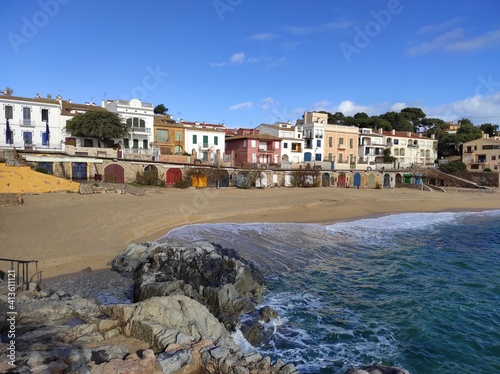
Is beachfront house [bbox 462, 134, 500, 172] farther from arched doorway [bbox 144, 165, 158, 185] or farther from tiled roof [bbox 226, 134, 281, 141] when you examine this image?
arched doorway [bbox 144, 165, 158, 185]

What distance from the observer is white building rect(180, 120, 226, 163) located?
152 ft

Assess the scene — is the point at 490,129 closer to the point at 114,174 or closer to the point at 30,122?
the point at 114,174

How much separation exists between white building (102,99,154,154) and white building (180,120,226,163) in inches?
188

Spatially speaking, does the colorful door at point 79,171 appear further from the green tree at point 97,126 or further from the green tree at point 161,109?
the green tree at point 161,109

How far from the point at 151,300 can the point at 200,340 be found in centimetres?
179

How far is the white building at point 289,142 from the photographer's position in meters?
54.9

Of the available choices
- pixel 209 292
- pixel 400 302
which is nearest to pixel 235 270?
pixel 209 292

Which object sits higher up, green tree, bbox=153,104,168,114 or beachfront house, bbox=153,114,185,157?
green tree, bbox=153,104,168,114

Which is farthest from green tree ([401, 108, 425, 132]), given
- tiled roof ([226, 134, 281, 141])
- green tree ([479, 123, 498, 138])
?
tiled roof ([226, 134, 281, 141])

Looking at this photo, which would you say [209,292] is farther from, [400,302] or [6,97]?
[6,97]

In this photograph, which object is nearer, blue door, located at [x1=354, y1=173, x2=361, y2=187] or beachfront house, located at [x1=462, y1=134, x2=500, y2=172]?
blue door, located at [x1=354, y1=173, x2=361, y2=187]

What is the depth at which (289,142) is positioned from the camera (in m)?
55.4

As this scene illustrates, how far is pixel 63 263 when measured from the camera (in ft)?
47.3

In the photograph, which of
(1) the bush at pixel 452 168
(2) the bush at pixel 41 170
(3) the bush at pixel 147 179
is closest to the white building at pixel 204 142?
(3) the bush at pixel 147 179
